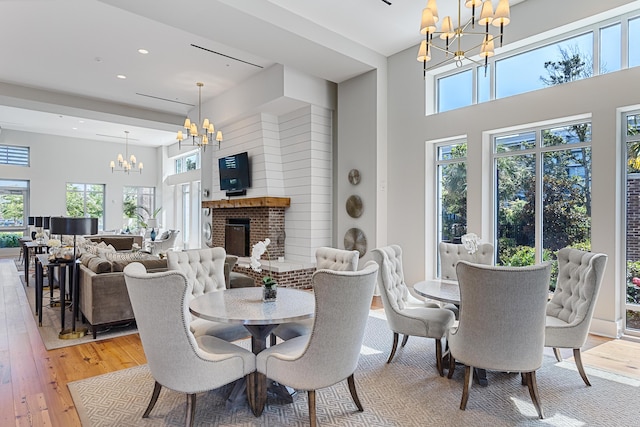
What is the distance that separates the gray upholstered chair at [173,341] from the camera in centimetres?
205

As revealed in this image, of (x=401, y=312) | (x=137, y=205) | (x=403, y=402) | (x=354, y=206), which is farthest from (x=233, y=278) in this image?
(x=137, y=205)

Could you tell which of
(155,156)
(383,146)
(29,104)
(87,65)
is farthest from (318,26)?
(155,156)

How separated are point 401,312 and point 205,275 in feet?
5.94

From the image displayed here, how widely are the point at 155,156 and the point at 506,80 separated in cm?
1260

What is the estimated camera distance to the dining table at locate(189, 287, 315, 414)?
2307 mm

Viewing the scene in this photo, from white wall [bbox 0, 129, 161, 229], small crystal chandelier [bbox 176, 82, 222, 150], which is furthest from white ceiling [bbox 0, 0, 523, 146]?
white wall [bbox 0, 129, 161, 229]

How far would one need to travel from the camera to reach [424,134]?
18.5ft

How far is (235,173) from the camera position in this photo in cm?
764

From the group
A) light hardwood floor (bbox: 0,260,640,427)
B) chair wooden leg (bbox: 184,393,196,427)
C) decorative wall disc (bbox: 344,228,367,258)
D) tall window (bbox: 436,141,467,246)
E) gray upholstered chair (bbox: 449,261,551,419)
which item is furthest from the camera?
decorative wall disc (bbox: 344,228,367,258)

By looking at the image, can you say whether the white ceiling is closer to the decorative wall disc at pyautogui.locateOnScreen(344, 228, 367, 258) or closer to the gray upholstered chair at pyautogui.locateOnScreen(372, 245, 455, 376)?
the decorative wall disc at pyautogui.locateOnScreen(344, 228, 367, 258)

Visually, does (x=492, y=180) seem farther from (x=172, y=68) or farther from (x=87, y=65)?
(x=87, y=65)

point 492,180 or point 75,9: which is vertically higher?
point 75,9

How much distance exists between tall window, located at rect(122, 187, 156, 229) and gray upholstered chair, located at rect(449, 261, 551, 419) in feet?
42.4

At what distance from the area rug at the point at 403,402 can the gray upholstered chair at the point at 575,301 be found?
31cm
